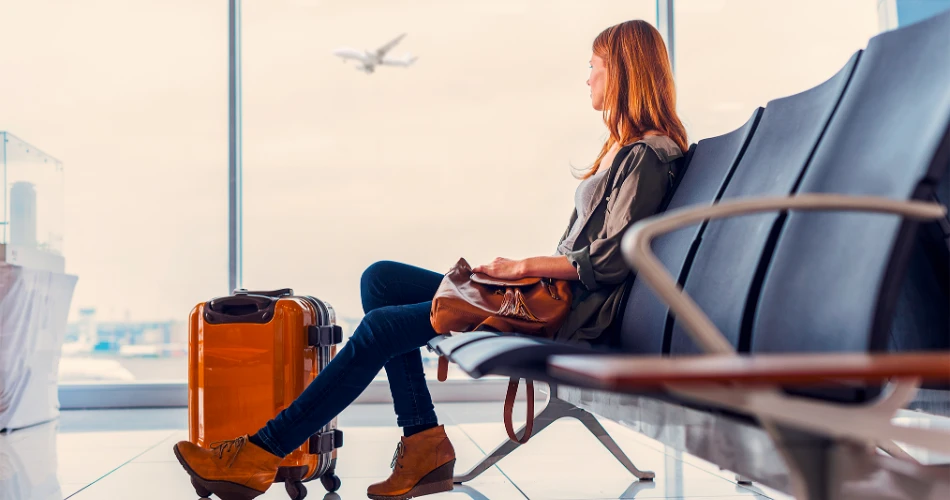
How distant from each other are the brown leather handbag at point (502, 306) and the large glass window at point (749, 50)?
2928 mm

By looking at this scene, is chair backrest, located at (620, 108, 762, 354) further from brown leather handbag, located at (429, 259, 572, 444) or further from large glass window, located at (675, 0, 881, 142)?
large glass window, located at (675, 0, 881, 142)

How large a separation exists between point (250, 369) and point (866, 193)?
5.34 feet

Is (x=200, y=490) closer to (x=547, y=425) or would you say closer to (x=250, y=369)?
(x=250, y=369)

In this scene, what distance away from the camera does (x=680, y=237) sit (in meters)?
1.66

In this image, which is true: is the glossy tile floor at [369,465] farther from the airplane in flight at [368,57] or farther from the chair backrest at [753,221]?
the airplane in flight at [368,57]

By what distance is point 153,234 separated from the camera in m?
4.28

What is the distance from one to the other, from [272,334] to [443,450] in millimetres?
584

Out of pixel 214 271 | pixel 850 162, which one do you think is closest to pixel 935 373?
pixel 850 162

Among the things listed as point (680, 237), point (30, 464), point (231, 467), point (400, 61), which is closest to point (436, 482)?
point (231, 467)

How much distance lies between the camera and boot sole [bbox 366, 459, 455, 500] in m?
1.90

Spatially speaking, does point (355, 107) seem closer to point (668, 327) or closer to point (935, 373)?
point (668, 327)

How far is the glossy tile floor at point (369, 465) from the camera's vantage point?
6.72ft

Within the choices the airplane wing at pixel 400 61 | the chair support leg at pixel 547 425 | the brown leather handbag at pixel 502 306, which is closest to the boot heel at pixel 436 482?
the chair support leg at pixel 547 425

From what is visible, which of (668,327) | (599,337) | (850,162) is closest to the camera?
(850,162)
